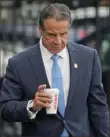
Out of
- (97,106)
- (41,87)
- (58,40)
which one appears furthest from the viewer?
(97,106)

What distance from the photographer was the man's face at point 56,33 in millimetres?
4234

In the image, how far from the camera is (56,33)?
423cm

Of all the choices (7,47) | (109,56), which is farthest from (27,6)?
(109,56)

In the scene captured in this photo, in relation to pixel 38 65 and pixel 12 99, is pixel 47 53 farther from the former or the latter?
pixel 12 99

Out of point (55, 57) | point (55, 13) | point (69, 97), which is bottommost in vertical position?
point (69, 97)

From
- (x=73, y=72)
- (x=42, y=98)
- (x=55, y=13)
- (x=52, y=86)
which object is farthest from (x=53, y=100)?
(x=55, y=13)

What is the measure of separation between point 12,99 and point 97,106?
0.67 m

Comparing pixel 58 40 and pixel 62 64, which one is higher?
pixel 58 40

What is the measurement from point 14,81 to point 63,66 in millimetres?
398

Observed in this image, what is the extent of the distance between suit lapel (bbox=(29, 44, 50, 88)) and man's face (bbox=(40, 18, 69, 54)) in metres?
0.22

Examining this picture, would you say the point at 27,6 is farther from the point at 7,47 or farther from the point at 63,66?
the point at 63,66

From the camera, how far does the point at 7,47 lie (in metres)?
9.71

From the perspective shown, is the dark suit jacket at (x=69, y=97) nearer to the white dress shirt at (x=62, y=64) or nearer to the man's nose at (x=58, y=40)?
the white dress shirt at (x=62, y=64)

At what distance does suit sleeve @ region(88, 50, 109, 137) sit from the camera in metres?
4.48
